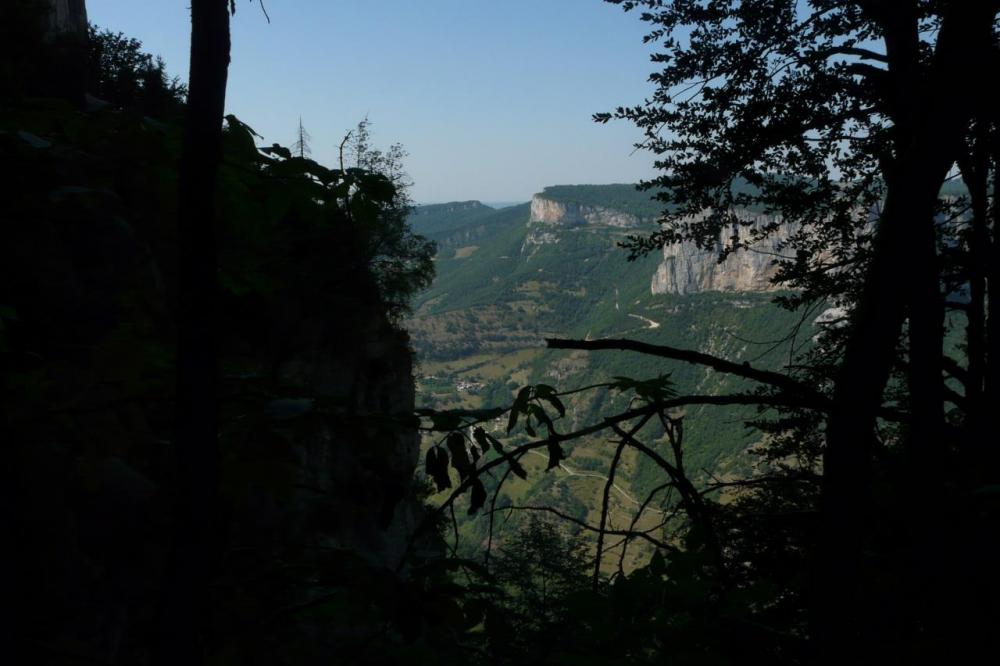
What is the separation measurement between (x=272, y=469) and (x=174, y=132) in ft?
3.02

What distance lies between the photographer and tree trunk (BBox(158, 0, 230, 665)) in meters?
1.47

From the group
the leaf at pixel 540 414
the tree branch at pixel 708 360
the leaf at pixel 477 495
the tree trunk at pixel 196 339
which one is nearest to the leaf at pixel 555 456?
the leaf at pixel 540 414

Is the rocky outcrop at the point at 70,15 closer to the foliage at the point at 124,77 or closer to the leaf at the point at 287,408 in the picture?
the foliage at the point at 124,77

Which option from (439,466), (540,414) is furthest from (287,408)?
(540,414)

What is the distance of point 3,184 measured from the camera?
6.48 feet

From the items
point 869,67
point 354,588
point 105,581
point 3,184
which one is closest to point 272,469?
point 354,588

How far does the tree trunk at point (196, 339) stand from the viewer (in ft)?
4.83

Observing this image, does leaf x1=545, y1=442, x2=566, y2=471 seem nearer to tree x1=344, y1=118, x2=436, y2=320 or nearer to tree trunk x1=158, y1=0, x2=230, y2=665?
tree trunk x1=158, y1=0, x2=230, y2=665

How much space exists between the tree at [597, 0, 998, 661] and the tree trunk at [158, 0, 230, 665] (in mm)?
1246

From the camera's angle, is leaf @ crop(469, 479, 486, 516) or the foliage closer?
leaf @ crop(469, 479, 486, 516)

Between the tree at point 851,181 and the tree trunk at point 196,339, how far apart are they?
125 centimetres

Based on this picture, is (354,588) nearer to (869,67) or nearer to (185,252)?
(185,252)

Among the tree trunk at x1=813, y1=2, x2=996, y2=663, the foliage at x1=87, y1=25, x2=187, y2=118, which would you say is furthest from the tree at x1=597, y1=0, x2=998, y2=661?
the foliage at x1=87, y1=25, x2=187, y2=118

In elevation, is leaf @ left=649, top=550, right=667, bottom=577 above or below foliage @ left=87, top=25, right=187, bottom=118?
below
